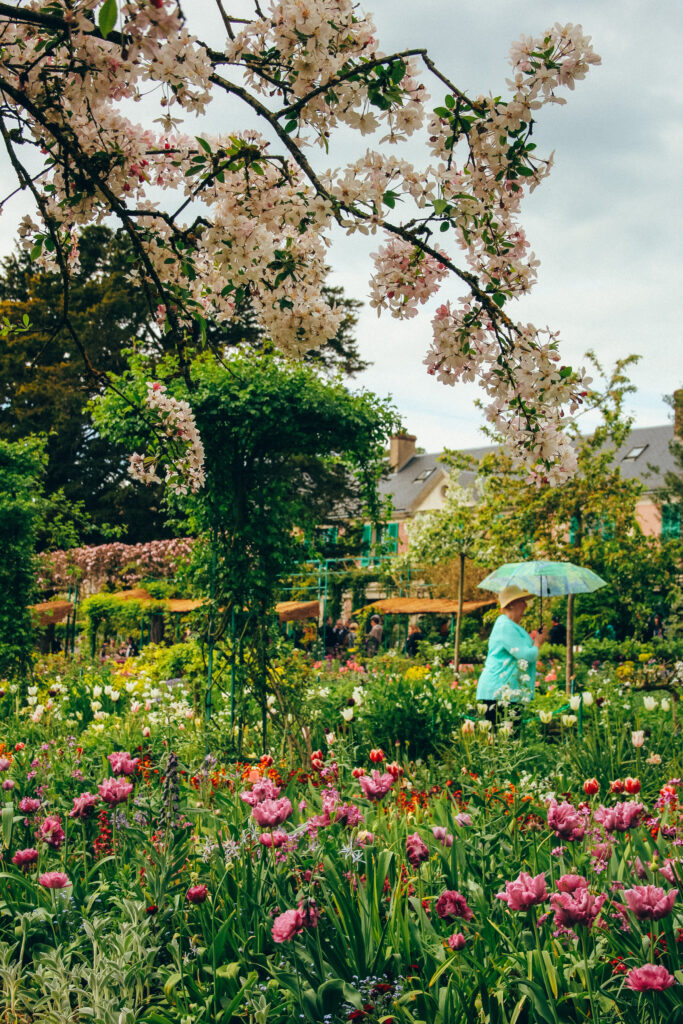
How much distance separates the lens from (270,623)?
Answer: 5910 millimetres

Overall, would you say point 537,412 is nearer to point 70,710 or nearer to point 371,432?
point 371,432

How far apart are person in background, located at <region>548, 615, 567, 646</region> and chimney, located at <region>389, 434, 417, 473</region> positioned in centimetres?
2250

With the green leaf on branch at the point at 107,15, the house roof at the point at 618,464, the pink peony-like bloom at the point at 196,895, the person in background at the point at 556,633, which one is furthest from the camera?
the house roof at the point at 618,464

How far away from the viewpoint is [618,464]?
26906 millimetres

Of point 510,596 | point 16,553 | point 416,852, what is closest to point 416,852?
point 416,852

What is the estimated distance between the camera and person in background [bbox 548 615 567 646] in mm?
16703

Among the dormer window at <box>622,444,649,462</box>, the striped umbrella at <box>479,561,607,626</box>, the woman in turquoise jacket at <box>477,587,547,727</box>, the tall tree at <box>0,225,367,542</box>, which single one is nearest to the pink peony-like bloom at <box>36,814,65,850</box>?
the woman in turquoise jacket at <box>477,587,547,727</box>

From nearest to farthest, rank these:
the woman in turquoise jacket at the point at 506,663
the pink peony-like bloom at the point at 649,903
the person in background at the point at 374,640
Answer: the pink peony-like bloom at the point at 649,903, the woman in turquoise jacket at the point at 506,663, the person in background at the point at 374,640

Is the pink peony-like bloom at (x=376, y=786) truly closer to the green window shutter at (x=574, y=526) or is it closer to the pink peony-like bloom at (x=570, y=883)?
the pink peony-like bloom at (x=570, y=883)

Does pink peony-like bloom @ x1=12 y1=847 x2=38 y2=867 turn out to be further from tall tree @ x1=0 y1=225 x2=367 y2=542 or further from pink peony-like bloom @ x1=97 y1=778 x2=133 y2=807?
tall tree @ x1=0 y1=225 x2=367 y2=542

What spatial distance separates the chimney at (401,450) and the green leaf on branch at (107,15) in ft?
126

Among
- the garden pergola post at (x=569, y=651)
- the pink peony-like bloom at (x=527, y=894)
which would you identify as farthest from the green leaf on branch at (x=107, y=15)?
the garden pergola post at (x=569, y=651)

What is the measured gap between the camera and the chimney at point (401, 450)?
40.0 m

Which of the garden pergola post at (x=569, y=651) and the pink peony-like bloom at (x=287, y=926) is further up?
the pink peony-like bloom at (x=287, y=926)
